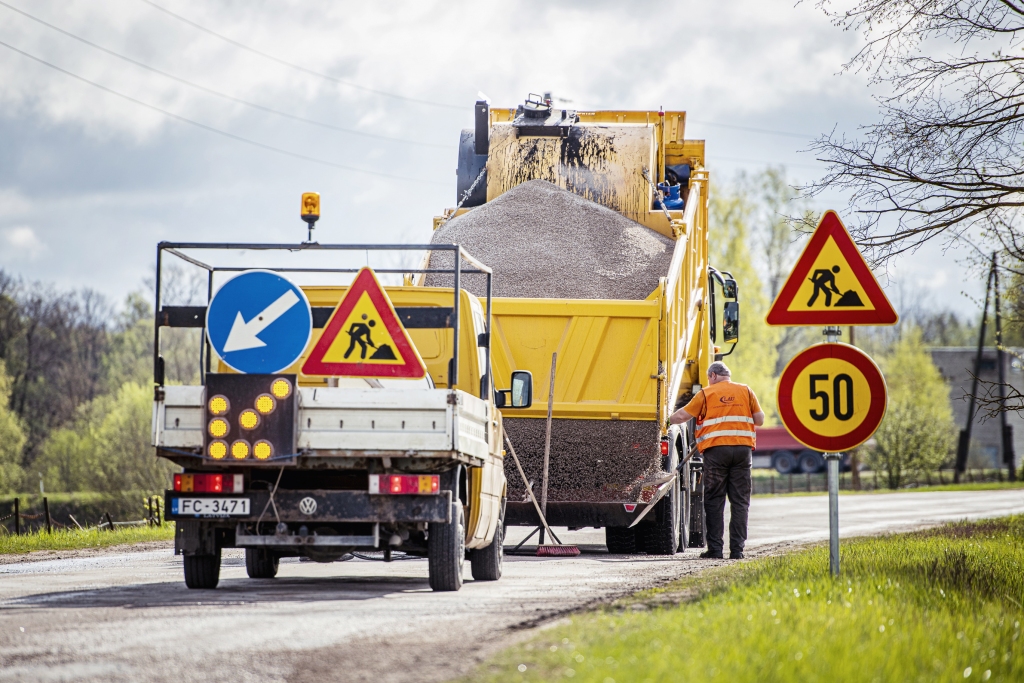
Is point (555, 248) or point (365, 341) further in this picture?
point (555, 248)

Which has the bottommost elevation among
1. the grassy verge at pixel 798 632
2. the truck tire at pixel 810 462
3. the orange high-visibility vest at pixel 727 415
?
the truck tire at pixel 810 462

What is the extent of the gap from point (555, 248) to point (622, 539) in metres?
2.99

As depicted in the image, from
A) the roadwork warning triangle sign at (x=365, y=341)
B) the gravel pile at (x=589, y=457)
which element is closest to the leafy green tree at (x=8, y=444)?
the gravel pile at (x=589, y=457)

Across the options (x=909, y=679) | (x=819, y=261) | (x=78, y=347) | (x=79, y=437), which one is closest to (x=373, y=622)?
(x=909, y=679)

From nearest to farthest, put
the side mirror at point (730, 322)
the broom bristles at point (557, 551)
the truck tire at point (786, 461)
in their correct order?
1. the broom bristles at point (557, 551)
2. the side mirror at point (730, 322)
3. the truck tire at point (786, 461)

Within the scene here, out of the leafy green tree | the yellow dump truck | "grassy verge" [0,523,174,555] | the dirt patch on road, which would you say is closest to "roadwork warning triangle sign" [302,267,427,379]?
the yellow dump truck

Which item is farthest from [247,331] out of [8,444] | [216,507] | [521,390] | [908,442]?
[8,444]

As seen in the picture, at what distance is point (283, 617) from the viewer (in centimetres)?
661

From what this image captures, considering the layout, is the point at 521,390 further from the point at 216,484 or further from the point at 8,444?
the point at 8,444

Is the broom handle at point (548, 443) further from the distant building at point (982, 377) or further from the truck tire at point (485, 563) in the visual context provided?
the distant building at point (982, 377)

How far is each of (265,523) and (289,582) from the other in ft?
4.05

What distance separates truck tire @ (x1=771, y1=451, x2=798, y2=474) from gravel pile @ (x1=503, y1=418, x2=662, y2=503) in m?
49.1

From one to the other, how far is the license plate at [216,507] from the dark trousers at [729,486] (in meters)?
5.10

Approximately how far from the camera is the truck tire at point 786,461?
59.4m
